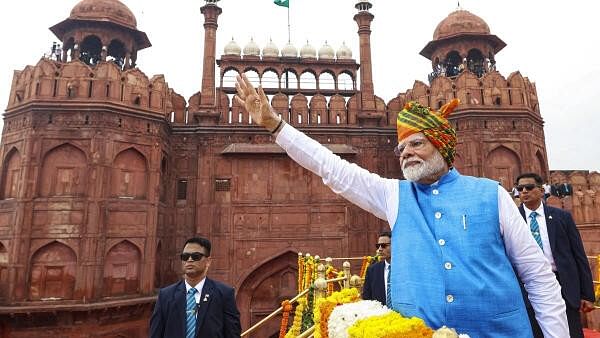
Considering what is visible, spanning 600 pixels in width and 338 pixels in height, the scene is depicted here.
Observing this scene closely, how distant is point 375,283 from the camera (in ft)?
13.7

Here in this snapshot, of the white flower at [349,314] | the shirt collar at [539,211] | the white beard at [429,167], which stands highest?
the white beard at [429,167]

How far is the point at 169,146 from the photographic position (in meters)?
13.4

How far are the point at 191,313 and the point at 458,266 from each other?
2674 millimetres

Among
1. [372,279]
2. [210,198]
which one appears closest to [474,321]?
[372,279]

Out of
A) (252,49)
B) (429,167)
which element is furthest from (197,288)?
(252,49)

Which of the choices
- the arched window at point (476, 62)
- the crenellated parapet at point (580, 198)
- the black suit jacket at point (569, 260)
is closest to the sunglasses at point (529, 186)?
the black suit jacket at point (569, 260)

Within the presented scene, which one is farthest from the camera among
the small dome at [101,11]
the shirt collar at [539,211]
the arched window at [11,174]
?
the small dome at [101,11]

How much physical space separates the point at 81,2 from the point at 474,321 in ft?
54.0

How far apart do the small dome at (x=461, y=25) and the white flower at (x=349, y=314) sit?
15465 millimetres

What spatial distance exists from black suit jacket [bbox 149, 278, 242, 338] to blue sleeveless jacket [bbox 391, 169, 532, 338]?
87.0 inches

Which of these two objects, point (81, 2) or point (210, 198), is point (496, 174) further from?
point (81, 2)

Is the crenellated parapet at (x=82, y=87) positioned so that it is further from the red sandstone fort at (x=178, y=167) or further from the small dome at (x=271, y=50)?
the small dome at (x=271, y=50)

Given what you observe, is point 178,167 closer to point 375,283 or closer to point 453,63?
point 375,283

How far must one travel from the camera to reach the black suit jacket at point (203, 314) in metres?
3.31
